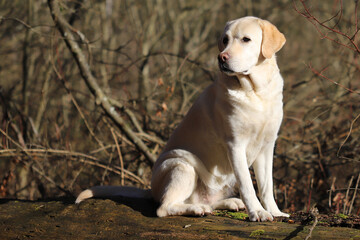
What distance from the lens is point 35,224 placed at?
10.2ft

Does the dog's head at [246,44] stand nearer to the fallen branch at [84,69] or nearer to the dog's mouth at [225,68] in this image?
the dog's mouth at [225,68]

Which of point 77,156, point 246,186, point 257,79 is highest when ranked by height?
point 257,79

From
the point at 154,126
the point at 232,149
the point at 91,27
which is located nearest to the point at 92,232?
the point at 232,149

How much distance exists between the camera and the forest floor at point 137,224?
279 centimetres

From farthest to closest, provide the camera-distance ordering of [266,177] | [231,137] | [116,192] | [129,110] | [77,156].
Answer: [77,156], [129,110], [116,192], [266,177], [231,137]

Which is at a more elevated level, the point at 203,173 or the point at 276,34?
the point at 276,34

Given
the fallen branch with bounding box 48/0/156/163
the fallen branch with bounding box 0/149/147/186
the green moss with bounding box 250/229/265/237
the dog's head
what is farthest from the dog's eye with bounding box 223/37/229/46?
the fallen branch with bounding box 0/149/147/186

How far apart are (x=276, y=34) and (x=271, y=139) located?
2.79 ft

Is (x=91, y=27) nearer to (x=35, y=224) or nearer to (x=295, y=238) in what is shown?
(x=35, y=224)

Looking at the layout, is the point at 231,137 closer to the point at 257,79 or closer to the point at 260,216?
the point at 257,79

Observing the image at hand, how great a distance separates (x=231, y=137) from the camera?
3.36 meters

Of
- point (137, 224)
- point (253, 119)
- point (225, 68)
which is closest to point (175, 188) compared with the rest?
point (137, 224)

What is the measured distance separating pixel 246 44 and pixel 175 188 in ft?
4.14

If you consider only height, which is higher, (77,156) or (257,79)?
(257,79)
